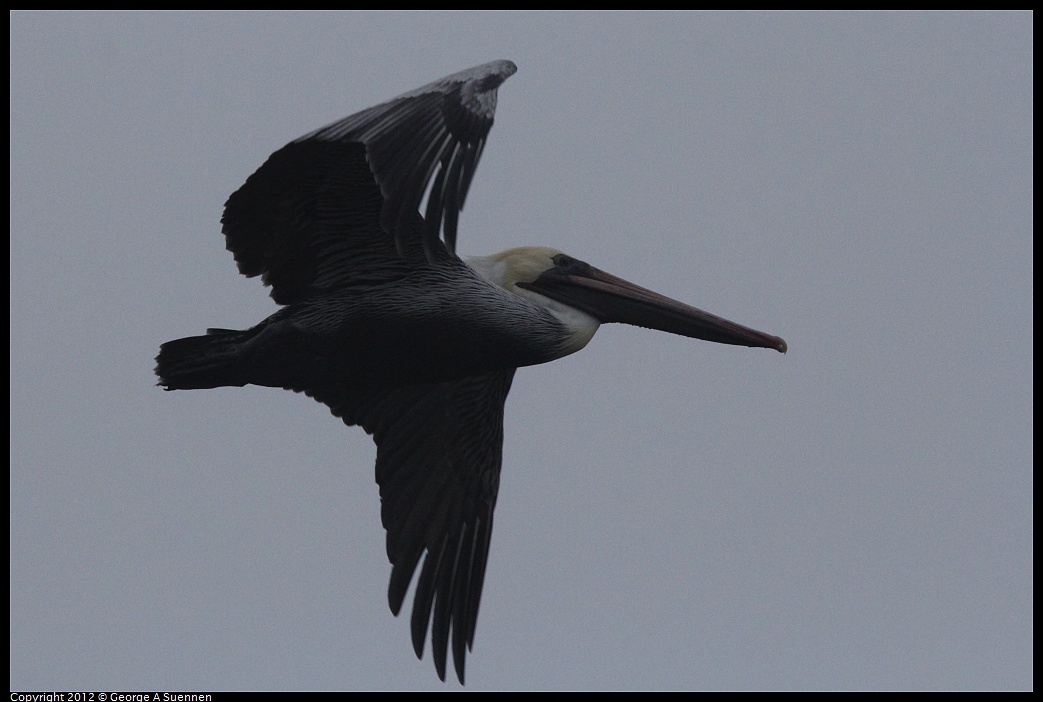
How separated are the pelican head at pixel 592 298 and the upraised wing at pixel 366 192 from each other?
927 millimetres

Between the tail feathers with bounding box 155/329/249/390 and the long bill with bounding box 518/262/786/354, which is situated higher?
the long bill with bounding box 518/262/786/354

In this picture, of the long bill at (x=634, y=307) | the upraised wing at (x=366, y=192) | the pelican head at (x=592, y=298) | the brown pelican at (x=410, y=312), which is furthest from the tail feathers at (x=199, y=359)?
the long bill at (x=634, y=307)

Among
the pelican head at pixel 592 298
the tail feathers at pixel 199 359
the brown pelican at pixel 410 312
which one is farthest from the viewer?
the pelican head at pixel 592 298

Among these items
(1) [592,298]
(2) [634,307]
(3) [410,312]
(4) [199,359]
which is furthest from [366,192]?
(2) [634,307]

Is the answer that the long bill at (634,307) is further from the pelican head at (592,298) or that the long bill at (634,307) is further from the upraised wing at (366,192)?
the upraised wing at (366,192)

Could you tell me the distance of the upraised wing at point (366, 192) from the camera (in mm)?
8297

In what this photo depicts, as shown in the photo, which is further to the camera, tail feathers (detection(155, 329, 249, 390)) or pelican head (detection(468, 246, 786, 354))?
pelican head (detection(468, 246, 786, 354))

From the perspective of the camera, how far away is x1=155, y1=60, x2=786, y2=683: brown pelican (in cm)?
845

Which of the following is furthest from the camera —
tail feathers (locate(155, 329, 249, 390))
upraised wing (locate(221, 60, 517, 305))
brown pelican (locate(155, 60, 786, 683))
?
tail feathers (locate(155, 329, 249, 390))

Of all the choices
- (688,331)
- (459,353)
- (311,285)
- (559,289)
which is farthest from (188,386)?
(688,331)

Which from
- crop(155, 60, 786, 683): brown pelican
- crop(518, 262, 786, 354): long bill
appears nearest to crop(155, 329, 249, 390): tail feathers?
crop(155, 60, 786, 683): brown pelican

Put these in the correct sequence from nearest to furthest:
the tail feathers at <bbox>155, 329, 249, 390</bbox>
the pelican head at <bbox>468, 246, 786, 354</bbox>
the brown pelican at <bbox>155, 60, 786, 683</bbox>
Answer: the brown pelican at <bbox>155, 60, 786, 683</bbox> → the tail feathers at <bbox>155, 329, 249, 390</bbox> → the pelican head at <bbox>468, 246, 786, 354</bbox>

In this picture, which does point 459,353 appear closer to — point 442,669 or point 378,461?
point 378,461

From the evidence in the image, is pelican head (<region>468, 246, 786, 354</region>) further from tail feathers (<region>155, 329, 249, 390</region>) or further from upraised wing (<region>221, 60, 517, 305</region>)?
tail feathers (<region>155, 329, 249, 390</region>)
